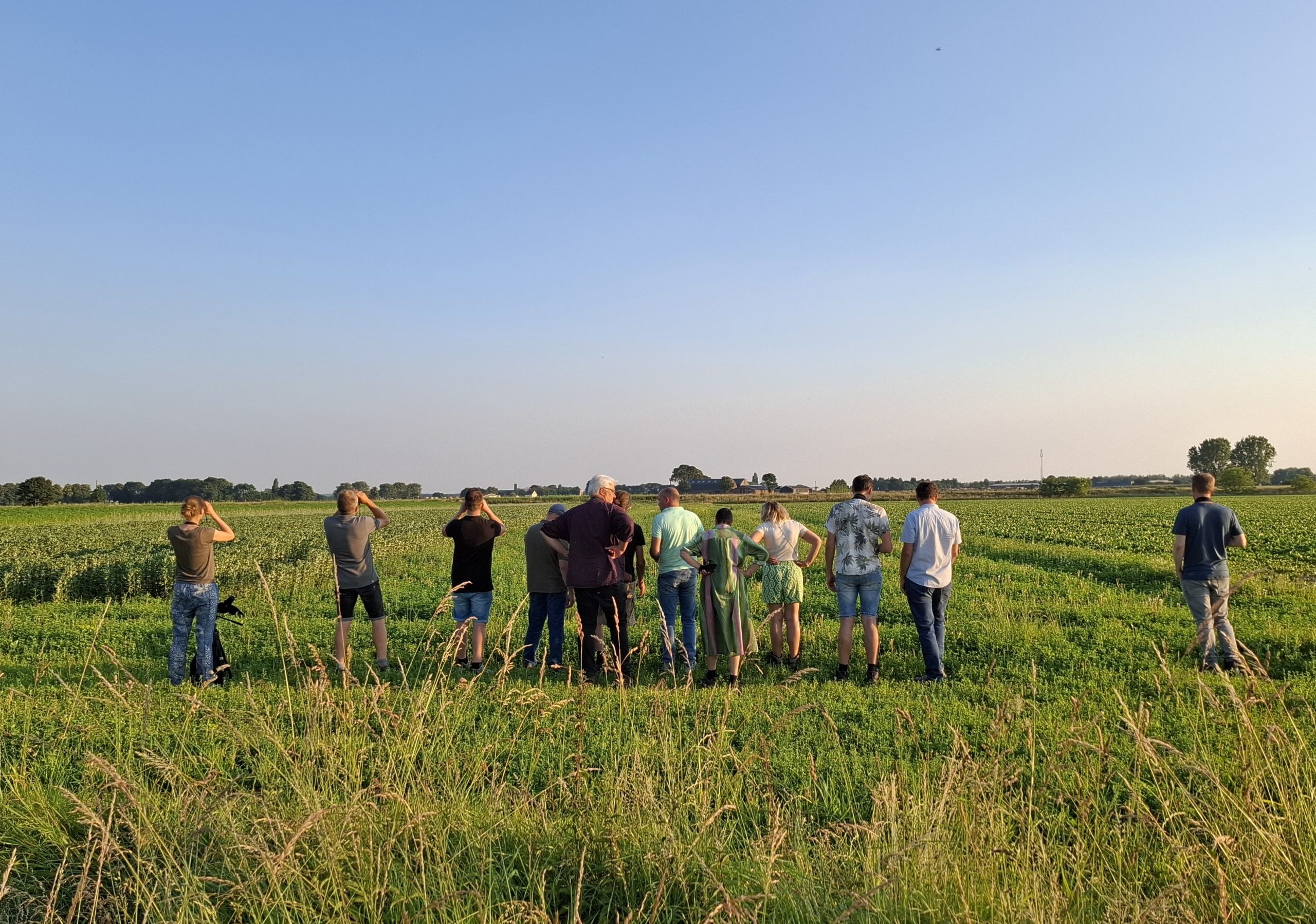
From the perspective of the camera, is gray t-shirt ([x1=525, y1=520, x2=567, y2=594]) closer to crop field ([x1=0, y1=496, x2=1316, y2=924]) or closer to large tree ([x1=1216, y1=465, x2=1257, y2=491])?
crop field ([x1=0, y1=496, x2=1316, y2=924])

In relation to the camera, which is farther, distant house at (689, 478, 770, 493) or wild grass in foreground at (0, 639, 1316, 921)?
distant house at (689, 478, 770, 493)

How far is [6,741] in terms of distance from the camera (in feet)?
19.0

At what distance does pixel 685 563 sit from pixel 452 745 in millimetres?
4179

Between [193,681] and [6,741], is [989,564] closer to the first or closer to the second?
[193,681]

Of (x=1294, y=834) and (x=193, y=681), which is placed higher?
(x=1294, y=834)

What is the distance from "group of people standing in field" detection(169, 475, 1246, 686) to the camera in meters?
8.21

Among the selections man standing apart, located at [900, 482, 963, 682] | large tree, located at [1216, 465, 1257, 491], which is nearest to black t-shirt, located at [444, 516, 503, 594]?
man standing apart, located at [900, 482, 963, 682]

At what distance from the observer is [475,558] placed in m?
9.02

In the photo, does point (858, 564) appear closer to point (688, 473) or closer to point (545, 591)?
point (545, 591)

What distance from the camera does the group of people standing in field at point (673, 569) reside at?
8211 millimetres

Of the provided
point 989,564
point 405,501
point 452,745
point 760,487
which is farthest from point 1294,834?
point 760,487

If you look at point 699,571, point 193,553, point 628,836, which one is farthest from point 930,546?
point 193,553

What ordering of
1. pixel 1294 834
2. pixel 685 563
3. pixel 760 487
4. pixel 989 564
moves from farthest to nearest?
1. pixel 760 487
2. pixel 989 564
3. pixel 685 563
4. pixel 1294 834

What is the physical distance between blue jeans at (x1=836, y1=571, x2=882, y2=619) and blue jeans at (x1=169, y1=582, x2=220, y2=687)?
6785mm
